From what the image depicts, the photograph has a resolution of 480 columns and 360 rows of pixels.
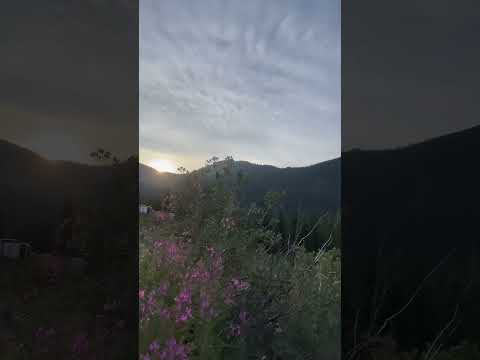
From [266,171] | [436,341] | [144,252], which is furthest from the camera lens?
[266,171]

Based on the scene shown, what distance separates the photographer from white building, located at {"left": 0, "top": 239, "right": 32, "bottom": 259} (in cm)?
100

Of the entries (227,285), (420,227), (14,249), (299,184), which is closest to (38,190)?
(14,249)

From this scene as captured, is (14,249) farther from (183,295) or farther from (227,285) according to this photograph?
(227,285)

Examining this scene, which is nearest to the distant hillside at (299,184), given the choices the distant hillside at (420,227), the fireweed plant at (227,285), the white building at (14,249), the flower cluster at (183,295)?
the fireweed plant at (227,285)

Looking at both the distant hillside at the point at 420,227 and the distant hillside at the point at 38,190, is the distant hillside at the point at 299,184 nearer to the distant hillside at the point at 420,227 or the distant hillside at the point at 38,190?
the distant hillside at the point at 420,227

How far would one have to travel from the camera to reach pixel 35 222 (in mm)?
1052

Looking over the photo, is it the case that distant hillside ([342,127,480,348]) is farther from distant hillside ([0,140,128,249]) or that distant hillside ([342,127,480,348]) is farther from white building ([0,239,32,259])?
white building ([0,239,32,259])

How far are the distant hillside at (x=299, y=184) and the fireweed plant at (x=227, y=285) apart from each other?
209 millimetres

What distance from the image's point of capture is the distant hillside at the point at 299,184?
3416 mm

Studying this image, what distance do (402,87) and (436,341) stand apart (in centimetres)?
112

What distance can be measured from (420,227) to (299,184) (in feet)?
6.56

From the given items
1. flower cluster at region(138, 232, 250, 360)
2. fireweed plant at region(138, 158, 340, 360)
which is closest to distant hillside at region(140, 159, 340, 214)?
fireweed plant at region(138, 158, 340, 360)

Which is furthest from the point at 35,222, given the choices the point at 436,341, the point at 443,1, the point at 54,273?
the point at 443,1

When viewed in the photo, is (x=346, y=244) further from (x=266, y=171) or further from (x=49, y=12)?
(x=266, y=171)
